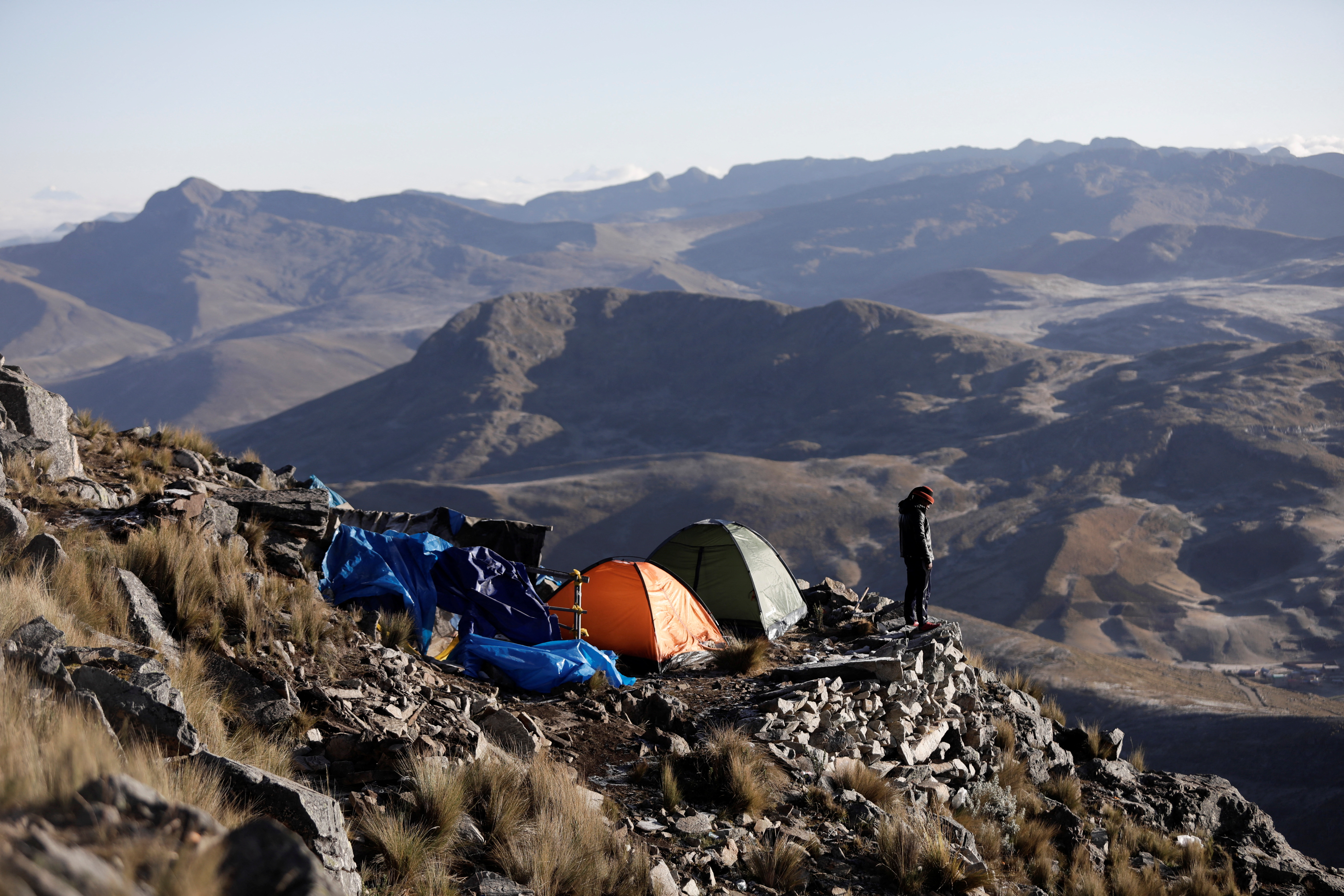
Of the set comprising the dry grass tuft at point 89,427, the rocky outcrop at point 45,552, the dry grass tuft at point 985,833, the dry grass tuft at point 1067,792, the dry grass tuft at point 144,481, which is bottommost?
the dry grass tuft at point 1067,792

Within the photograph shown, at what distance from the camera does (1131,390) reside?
90.9m

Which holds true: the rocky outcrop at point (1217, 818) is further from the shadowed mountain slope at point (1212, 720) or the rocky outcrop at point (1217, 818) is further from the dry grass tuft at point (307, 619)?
the shadowed mountain slope at point (1212, 720)

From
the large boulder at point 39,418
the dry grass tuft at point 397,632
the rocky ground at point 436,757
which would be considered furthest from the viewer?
the large boulder at point 39,418

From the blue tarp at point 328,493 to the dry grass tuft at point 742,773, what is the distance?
5.36 m

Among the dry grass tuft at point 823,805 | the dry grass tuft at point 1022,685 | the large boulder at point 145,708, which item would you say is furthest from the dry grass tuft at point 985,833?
the large boulder at point 145,708

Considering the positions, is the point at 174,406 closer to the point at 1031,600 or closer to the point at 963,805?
the point at 1031,600

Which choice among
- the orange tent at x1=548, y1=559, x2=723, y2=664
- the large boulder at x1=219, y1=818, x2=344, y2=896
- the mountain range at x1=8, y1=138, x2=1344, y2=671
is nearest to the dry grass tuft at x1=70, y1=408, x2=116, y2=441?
the orange tent at x1=548, y1=559, x2=723, y2=664

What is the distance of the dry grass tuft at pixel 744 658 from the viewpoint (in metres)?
9.77

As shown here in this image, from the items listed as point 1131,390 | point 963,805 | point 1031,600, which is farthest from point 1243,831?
point 1131,390

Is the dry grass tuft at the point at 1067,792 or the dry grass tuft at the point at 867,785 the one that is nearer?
the dry grass tuft at the point at 867,785

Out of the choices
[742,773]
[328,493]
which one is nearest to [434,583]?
[328,493]

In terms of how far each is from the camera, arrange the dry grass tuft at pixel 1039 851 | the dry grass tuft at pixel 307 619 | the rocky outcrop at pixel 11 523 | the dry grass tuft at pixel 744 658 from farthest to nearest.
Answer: the dry grass tuft at pixel 744 658
the dry grass tuft at pixel 1039 851
the dry grass tuft at pixel 307 619
the rocky outcrop at pixel 11 523

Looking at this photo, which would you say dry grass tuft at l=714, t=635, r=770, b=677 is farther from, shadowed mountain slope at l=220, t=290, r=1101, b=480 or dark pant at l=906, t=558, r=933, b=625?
shadowed mountain slope at l=220, t=290, r=1101, b=480

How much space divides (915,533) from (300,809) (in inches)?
343
